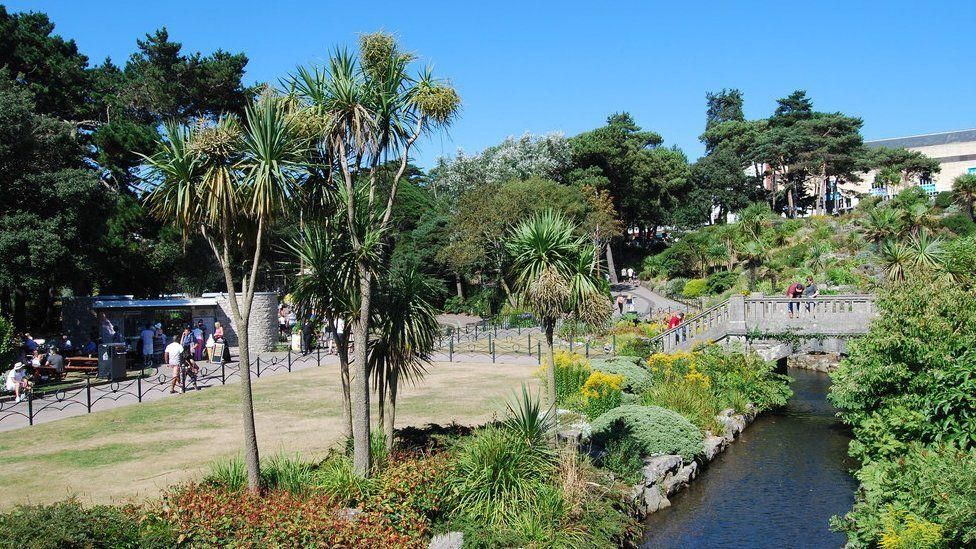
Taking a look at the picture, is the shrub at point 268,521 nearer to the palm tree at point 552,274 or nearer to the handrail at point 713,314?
the palm tree at point 552,274

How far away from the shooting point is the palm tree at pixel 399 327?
1036 centimetres

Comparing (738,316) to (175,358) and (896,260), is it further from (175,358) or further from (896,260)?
(175,358)

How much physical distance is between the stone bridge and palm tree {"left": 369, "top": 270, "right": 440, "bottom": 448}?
14.9m

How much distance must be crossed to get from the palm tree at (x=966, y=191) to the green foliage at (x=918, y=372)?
45822 millimetres

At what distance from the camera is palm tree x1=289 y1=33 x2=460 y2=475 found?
936 cm

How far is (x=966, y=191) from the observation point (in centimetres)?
4966

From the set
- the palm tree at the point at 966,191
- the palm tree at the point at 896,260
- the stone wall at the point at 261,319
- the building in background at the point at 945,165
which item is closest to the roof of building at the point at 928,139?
the building in background at the point at 945,165

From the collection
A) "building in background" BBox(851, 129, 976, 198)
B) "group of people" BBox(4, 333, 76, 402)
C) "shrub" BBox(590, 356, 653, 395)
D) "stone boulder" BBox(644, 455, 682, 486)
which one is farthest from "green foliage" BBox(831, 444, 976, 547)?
"building in background" BBox(851, 129, 976, 198)

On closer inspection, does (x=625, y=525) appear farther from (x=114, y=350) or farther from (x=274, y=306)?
(x=274, y=306)

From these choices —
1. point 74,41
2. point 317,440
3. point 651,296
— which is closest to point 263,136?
point 317,440

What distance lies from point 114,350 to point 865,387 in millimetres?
22390

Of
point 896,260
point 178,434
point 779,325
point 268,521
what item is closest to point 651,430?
point 268,521

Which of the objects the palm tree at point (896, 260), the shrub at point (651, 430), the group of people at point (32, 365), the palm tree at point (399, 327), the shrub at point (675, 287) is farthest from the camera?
the shrub at point (675, 287)

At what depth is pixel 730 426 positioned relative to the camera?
58.6 ft
